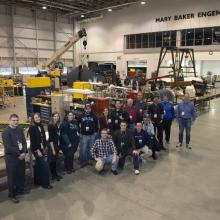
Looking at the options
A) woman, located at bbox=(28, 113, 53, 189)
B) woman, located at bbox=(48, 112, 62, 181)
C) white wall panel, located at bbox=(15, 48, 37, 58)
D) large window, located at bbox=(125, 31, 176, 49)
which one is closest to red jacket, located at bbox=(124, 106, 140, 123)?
woman, located at bbox=(48, 112, 62, 181)

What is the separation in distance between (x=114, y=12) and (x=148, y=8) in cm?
445

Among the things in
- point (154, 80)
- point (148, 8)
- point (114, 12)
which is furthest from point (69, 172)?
point (114, 12)

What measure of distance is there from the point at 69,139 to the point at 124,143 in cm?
133

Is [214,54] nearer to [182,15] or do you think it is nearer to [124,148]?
[182,15]

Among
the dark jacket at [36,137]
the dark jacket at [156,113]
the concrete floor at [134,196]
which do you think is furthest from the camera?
the dark jacket at [156,113]

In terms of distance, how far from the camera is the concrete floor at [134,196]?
4.38 meters

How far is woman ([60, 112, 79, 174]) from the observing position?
18.9 feet

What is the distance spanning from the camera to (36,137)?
4961 mm

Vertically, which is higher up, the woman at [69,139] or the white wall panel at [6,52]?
the white wall panel at [6,52]

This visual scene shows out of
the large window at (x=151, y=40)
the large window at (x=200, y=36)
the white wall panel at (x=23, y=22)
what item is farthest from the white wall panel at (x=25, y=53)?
the large window at (x=200, y=36)

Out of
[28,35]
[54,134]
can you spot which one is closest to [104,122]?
[54,134]

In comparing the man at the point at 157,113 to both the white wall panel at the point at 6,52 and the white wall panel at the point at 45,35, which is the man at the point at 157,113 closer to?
the white wall panel at the point at 6,52

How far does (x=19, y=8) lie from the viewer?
26188mm

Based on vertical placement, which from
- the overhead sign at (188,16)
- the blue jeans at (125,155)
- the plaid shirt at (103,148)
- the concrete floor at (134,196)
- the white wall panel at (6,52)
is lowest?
the concrete floor at (134,196)
